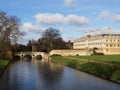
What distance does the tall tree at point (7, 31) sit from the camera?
59.7 m

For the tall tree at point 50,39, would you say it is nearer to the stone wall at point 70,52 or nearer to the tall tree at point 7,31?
the stone wall at point 70,52

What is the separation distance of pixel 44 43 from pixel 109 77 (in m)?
75.5

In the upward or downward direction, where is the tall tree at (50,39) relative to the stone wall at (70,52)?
upward

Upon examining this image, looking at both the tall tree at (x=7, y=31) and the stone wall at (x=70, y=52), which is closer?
the tall tree at (x=7, y=31)

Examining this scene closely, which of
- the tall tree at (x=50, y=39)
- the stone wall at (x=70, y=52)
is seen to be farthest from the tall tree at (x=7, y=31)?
the tall tree at (x=50, y=39)

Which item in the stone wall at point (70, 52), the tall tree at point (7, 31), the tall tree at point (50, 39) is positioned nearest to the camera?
the tall tree at point (7, 31)

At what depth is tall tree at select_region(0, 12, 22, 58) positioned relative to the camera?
5970cm

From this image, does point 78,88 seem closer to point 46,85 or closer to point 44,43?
point 46,85

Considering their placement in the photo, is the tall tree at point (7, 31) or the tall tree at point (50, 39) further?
the tall tree at point (50, 39)

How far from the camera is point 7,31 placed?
61781mm

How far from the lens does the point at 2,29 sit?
6000cm

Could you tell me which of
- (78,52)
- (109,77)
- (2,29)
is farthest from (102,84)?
(78,52)

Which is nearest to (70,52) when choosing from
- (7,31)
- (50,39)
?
(50,39)

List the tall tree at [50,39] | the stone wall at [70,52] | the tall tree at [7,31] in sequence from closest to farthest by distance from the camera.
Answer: the tall tree at [7,31] < the stone wall at [70,52] < the tall tree at [50,39]
